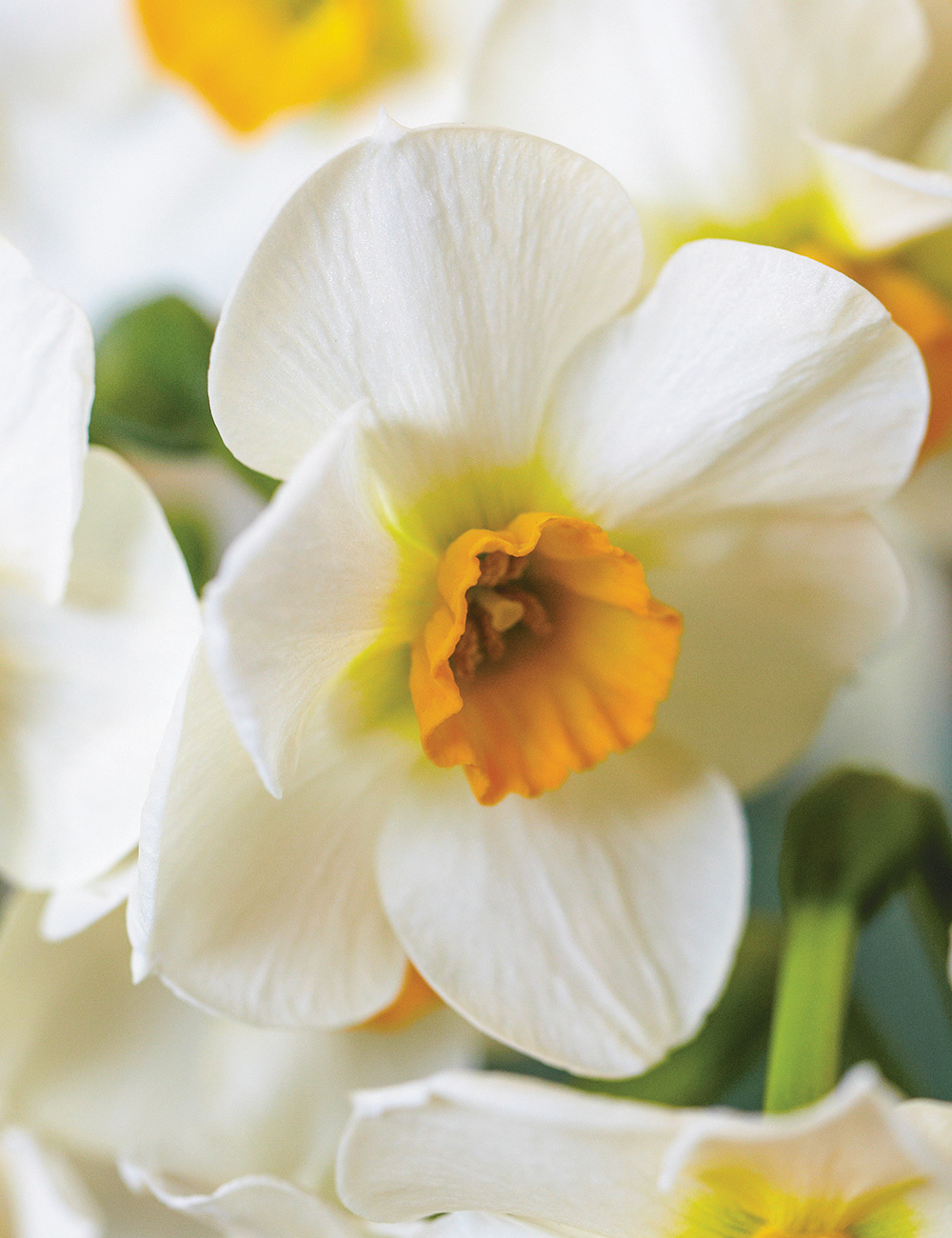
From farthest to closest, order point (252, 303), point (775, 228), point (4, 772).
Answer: point (775, 228)
point (4, 772)
point (252, 303)

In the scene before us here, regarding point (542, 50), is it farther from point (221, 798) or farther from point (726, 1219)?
point (726, 1219)

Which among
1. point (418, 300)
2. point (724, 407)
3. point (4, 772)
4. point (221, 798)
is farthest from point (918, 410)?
point (4, 772)

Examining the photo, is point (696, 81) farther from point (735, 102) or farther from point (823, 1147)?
point (823, 1147)

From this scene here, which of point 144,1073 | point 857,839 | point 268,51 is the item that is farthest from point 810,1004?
point 268,51

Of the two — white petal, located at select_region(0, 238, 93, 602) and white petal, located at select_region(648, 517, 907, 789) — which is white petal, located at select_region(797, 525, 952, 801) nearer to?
white petal, located at select_region(648, 517, 907, 789)

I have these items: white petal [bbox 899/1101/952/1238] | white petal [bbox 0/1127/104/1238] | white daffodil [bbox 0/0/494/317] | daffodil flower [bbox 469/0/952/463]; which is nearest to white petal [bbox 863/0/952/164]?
daffodil flower [bbox 469/0/952/463]
